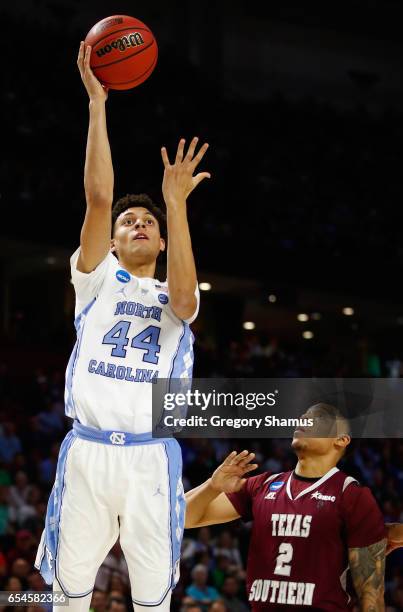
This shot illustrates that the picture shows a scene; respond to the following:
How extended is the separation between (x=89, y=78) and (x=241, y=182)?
1510 centimetres

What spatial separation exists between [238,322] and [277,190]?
10.4ft

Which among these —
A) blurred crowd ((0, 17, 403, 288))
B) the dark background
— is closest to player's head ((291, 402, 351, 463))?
the dark background

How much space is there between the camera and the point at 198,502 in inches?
191

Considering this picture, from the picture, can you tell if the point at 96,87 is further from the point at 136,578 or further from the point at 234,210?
the point at 234,210

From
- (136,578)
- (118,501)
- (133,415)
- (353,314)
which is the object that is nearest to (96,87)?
(133,415)

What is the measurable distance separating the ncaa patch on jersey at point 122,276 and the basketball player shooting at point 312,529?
967 millimetres

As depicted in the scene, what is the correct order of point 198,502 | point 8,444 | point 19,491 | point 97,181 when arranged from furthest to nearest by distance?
1. point 8,444
2. point 19,491
3. point 198,502
4. point 97,181

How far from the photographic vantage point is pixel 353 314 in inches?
871

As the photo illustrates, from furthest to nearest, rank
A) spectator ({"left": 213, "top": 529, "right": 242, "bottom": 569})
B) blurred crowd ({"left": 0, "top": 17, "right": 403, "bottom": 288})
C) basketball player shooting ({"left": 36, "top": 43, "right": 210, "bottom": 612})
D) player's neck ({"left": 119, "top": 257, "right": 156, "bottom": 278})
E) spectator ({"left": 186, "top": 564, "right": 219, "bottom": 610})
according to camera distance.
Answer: blurred crowd ({"left": 0, "top": 17, "right": 403, "bottom": 288}) → spectator ({"left": 213, "top": 529, "right": 242, "bottom": 569}) → spectator ({"left": 186, "top": 564, "right": 219, "bottom": 610}) → player's neck ({"left": 119, "top": 257, "right": 156, "bottom": 278}) → basketball player shooting ({"left": 36, "top": 43, "right": 210, "bottom": 612})

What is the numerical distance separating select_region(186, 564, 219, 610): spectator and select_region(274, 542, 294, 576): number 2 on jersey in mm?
5174

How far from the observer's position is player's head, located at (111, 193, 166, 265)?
4750 mm

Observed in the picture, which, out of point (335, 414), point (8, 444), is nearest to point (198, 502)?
point (335, 414)

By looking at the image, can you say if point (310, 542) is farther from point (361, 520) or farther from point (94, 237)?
point (94, 237)

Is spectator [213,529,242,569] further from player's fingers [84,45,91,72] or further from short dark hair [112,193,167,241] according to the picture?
player's fingers [84,45,91,72]
